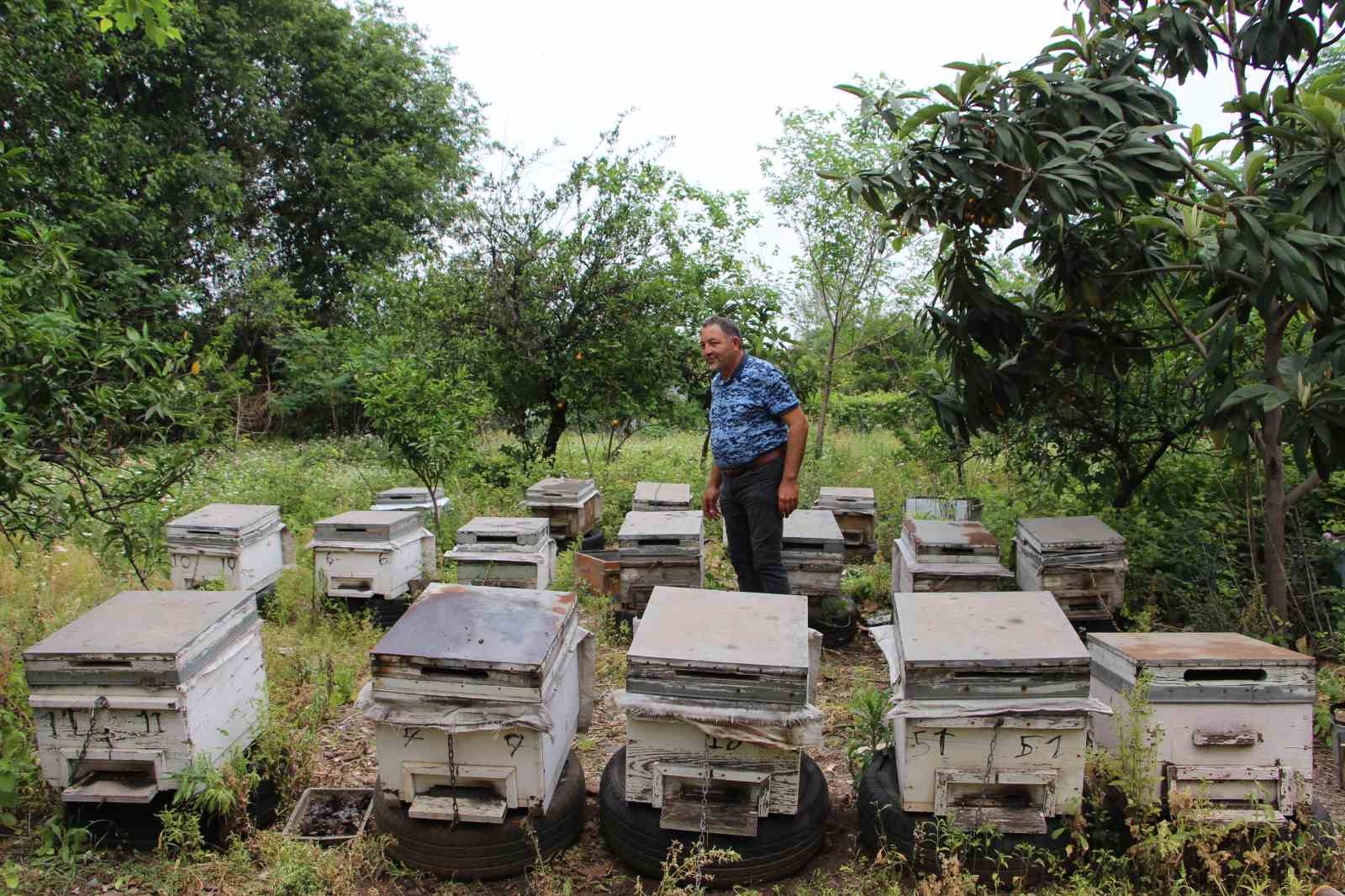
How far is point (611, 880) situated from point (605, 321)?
7249 millimetres

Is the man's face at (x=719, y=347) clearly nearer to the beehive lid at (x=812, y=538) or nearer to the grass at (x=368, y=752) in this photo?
the beehive lid at (x=812, y=538)

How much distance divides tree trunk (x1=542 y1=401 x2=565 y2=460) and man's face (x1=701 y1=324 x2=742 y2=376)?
5435mm

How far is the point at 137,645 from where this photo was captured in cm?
283

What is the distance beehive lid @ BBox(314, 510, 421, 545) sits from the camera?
508 cm

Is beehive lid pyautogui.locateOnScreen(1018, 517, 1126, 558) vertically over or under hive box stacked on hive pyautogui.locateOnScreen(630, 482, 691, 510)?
over

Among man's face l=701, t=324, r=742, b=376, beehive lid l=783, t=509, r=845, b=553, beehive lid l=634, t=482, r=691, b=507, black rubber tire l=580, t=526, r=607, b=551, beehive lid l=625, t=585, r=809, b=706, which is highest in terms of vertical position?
man's face l=701, t=324, r=742, b=376

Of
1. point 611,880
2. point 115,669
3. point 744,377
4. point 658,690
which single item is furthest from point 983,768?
point 115,669

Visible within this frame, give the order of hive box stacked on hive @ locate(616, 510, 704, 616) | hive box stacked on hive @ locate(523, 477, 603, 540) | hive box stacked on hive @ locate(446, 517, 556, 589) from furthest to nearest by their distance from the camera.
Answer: hive box stacked on hive @ locate(523, 477, 603, 540)
hive box stacked on hive @ locate(446, 517, 556, 589)
hive box stacked on hive @ locate(616, 510, 704, 616)

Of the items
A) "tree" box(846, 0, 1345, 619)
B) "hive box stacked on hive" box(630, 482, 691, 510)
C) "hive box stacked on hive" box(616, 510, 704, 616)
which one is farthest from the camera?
"hive box stacked on hive" box(630, 482, 691, 510)

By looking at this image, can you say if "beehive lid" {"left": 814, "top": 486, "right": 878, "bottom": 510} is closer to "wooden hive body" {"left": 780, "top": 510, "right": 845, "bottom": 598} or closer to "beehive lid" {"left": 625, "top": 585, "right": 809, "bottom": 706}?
"wooden hive body" {"left": 780, "top": 510, "right": 845, "bottom": 598}

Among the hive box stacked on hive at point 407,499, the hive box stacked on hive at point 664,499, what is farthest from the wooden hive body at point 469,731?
the hive box stacked on hive at point 407,499

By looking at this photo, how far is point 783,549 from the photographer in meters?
5.18

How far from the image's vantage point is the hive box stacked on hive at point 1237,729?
2.70 m

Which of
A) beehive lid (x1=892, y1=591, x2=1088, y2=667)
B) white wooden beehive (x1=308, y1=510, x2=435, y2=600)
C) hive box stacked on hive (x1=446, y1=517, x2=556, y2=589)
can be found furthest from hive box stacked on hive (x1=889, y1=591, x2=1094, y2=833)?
white wooden beehive (x1=308, y1=510, x2=435, y2=600)
